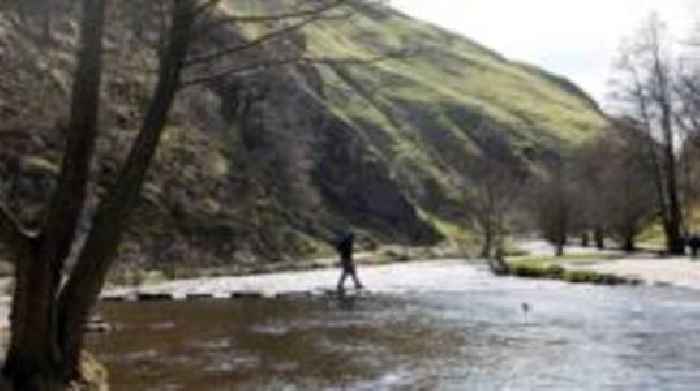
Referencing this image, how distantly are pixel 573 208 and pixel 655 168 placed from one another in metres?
15.0

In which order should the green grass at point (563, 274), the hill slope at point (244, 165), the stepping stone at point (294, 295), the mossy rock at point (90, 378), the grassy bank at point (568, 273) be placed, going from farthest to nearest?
the hill slope at point (244, 165), the grassy bank at point (568, 273), the green grass at point (563, 274), the stepping stone at point (294, 295), the mossy rock at point (90, 378)

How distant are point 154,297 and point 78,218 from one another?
116 feet

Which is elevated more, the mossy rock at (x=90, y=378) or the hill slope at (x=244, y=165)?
the hill slope at (x=244, y=165)

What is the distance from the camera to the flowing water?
2292 cm

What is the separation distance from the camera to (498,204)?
116 meters

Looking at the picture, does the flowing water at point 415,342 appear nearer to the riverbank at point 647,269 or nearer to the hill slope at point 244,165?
the riverbank at point 647,269

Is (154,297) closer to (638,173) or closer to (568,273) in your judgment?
(568,273)

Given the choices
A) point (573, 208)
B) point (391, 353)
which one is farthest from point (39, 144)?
point (391, 353)

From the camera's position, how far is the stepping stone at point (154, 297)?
5234 cm

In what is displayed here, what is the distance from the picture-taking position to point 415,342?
1183 inches

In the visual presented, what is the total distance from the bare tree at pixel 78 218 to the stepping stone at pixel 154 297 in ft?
111

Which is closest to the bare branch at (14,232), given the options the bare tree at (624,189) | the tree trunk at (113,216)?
the tree trunk at (113,216)

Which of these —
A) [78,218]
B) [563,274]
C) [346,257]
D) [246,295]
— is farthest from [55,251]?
[563,274]

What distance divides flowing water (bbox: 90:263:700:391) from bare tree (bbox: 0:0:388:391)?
4.33 metres
